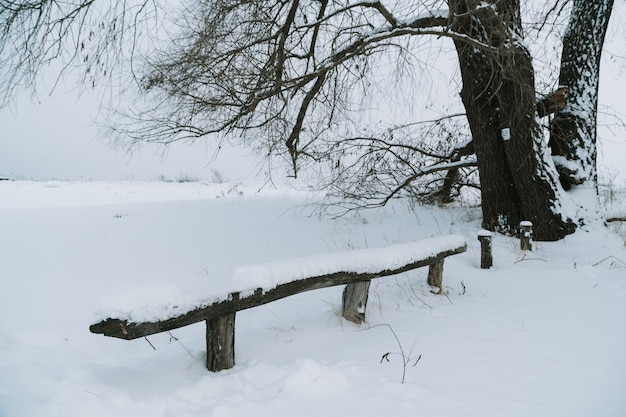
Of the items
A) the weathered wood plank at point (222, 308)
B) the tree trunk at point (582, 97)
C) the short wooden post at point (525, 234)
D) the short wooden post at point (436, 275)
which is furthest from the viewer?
the tree trunk at point (582, 97)

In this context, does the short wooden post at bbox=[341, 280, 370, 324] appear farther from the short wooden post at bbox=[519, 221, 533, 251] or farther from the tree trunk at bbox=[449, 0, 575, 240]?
the tree trunk at bbox=[449, 0, 575, 240]

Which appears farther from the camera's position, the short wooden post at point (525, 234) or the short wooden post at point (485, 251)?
the short wooden post at point (525, 234)

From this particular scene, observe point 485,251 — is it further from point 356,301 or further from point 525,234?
point 356,301

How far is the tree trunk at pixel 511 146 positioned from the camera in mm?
5406

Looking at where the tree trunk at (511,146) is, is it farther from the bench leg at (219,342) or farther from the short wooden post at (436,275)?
the bench leg at (219,342)

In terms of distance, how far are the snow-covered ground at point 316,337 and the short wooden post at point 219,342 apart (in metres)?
0.07

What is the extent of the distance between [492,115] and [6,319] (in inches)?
236

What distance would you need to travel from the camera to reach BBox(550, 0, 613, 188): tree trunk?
19.5 ft

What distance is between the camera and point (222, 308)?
2.19 m

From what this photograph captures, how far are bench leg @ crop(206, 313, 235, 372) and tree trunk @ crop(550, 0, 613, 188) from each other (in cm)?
568

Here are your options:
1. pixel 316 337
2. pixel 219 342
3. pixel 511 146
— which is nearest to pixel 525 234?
pixel 511 146

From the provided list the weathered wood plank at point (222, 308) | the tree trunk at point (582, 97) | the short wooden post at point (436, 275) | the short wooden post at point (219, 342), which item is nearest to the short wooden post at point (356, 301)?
the weathered wood plank at point (222, 308)

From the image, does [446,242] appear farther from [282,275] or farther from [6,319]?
[6,319]

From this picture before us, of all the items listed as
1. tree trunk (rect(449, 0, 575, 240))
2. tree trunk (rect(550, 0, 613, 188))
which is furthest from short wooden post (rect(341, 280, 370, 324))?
tree trunk (rect(550, 0, 613, 188))
